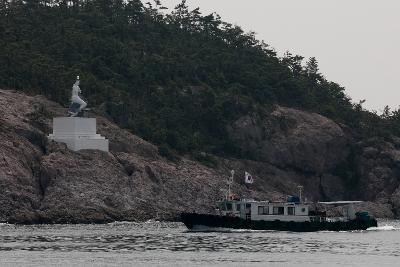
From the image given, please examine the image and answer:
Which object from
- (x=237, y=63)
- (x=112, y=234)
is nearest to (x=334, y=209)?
(x=237, y=63)

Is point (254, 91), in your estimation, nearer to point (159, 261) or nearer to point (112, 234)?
point (112, 234)

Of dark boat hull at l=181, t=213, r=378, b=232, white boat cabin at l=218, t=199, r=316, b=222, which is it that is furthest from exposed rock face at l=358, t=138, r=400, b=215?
white boat cabin at l=218, t=199, r=316, b=222

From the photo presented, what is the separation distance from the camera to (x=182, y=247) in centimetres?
9481

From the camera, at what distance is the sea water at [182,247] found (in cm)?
8269

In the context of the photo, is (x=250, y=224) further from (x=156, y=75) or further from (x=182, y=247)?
(x=156, y=75)

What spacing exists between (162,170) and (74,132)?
12.8 meters

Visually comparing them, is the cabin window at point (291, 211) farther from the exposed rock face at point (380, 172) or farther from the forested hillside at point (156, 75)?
the exposed rock face at point (380, 172)

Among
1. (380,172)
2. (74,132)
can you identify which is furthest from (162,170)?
(380,172)

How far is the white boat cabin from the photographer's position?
11612cm

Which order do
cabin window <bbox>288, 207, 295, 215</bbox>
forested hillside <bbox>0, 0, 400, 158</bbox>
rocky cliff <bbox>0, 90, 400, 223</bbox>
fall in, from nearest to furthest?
cabin window <bbox>288, 207, 295, 215</bbox>, rocky cliff <bbox>0, 90, 400, 223</bbox>, forested hillside <bbox>0, 0, 400, 158</bbox>

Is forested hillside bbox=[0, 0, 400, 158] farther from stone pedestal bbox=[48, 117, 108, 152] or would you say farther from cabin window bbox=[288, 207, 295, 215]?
cabin window bbox=[288, 207, 295, 215]

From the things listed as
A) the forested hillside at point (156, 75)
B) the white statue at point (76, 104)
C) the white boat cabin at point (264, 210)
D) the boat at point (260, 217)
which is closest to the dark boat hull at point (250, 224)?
the boat at point (260, 217)

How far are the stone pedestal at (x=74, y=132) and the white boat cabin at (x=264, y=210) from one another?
27534mm

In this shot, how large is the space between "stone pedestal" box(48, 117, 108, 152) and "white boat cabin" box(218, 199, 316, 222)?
27.5 m
